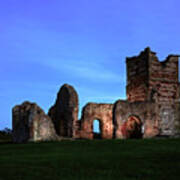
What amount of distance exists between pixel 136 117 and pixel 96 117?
425cm

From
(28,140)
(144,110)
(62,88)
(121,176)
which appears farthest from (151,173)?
(62,88)

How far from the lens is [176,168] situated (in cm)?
793

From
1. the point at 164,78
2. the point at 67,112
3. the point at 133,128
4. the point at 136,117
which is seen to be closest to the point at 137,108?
the point at 136,117

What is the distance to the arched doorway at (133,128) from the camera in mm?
29031

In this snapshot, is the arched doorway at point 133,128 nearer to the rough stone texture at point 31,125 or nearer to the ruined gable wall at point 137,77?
the ruined gable wall at point 137,77

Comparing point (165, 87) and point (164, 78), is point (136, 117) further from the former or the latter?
point (164, 78)

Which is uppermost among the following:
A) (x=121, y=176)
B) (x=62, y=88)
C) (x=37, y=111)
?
(x=62, y=88)

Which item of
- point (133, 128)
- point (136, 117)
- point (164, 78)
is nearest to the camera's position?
point (136, 117)

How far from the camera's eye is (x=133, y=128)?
30.2 m

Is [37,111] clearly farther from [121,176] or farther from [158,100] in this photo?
[121,176]

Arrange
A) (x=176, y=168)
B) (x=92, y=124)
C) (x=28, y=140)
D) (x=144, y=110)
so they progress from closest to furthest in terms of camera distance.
Answer: (x=176, y=168) → (x=28, y=140) → (x=144, y=110) → (x=92, y=124)

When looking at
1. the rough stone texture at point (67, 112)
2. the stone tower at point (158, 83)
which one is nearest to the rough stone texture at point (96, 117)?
the rough stone texture at point (67, 112)

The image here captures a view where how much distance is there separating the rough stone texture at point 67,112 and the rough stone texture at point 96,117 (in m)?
0.98

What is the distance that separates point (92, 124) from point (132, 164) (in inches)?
886
